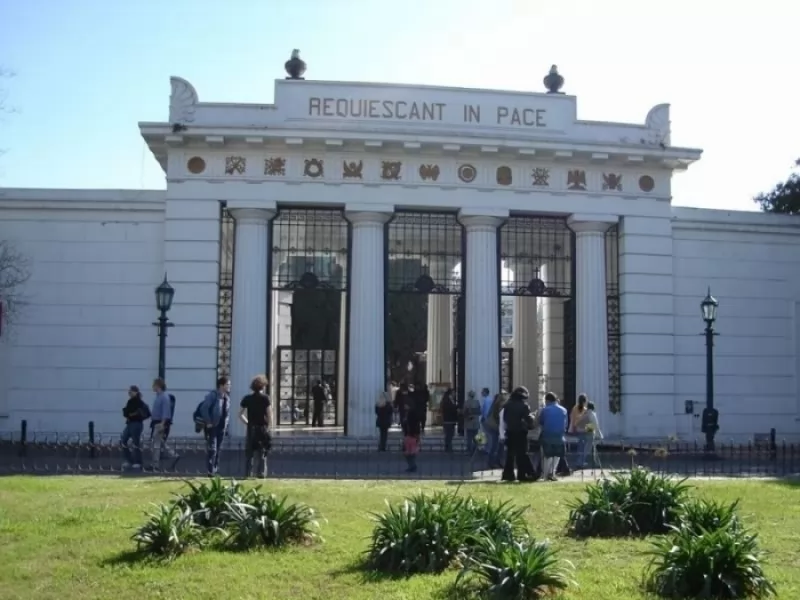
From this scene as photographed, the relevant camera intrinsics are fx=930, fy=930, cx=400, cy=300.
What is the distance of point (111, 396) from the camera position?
24750 mm

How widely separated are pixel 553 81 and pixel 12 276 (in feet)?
52.4

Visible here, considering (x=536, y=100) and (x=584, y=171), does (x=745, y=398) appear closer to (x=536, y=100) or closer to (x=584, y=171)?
(x=584, y=171)

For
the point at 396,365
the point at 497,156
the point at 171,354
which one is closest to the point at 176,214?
the point at 171,354

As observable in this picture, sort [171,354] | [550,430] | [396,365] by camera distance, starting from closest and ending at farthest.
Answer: [550,430], [171,354], [396,365]

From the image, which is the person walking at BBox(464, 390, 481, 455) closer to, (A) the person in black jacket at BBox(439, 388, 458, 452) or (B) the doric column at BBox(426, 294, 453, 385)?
(A) the person in black jacket at BBox(439, 388, 458, 452)

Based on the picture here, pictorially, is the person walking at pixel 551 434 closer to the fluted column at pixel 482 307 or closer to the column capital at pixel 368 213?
the fluted column at pixel 482 307

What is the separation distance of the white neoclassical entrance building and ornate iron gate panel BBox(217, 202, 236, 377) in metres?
0.06

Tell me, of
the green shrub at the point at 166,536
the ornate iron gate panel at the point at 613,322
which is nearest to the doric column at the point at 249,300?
the ornate iron gate panel at the point at 613,322

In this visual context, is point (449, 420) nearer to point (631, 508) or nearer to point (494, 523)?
point (631, 508)

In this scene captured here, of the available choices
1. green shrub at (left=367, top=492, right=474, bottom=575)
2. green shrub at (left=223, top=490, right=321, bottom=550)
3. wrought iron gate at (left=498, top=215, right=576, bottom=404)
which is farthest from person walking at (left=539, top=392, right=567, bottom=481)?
wrought iron gate at (left=498, top=215, right=576, bottom=404)

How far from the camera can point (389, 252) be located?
26.5 meters

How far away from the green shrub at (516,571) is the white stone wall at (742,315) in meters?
19.9

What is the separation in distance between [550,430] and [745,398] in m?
13.2

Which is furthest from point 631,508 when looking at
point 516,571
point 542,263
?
point 542,263
